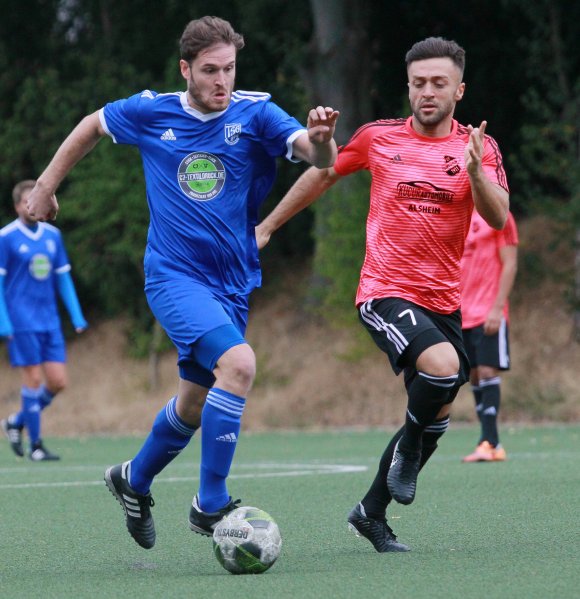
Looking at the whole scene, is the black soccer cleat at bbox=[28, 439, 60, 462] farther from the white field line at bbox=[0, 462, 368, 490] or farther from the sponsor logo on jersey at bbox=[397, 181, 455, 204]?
the sponsor logo on jersey at bbox=[397, 181, 455, 204]

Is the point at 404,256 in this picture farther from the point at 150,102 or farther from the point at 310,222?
the point at 310,222

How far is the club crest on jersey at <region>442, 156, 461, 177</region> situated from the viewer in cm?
681

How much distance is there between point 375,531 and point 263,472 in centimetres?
456

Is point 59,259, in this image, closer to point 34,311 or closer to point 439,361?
point 34,311

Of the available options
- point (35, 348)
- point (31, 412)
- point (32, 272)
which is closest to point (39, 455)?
point (31, 412)

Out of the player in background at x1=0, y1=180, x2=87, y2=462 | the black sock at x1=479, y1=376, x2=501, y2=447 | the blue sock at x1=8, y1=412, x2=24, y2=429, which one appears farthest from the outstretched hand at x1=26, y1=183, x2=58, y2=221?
the blue sock at x1=8, y1=412, x2=24, y2=429

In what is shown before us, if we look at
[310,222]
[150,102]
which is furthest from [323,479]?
[310,222]

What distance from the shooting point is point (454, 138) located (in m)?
6.96

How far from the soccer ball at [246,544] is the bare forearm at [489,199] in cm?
172

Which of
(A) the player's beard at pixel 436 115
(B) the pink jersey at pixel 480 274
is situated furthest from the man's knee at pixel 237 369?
(B) the pink jersey at pixel 480 274

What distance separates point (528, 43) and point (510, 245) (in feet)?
29.6

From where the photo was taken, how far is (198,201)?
6.34m

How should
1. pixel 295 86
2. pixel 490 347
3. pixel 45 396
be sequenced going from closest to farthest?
pixel 490 347, pixel 45 396, pixel 295 86

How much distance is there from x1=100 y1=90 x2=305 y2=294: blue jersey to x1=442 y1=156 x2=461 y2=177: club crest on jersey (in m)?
0.86
